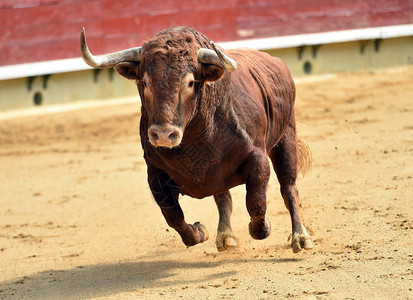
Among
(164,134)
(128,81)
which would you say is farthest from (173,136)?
(128,81)

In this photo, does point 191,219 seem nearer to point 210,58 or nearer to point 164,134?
point 210,58

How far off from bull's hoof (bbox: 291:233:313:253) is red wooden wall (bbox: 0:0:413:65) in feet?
19.9

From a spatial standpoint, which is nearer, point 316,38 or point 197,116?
point 197,116

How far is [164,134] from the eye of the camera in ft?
10.9

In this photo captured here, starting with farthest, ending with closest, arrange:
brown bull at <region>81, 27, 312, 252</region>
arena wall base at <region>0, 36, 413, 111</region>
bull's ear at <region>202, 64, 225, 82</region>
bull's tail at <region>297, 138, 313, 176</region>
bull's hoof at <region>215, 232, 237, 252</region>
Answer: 1. arena wall base at <region>0, 36, 413, 111</region>
2. bull's tail at <region>297, 138, 313, 176</region>
3. bull's hoof at <region>215, 232, 237, 252</region>
4. bull's ear at <region>202, 64, 225, 82</region>
5. brown bull at <region>81, 27, 312, 252</region>

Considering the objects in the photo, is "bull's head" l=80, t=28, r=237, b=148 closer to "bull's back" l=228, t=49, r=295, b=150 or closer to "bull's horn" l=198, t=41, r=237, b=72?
"bull's horn" l=198, t=41, r=237, b=72

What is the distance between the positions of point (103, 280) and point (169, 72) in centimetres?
133

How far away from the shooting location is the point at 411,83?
9578mm

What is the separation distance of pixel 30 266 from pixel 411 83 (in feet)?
20.1

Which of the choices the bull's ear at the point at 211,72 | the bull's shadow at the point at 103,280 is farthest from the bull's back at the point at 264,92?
the bull's shadow at the point at 103,280

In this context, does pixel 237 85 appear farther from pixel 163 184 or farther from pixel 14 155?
pixel 14 155

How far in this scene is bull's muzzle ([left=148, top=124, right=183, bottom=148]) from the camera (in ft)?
11.0

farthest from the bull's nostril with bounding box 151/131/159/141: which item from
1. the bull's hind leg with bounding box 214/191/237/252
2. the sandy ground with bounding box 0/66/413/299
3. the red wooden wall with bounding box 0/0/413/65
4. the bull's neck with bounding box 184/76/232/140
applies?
the red wooden wall with bounding box 0/0/413/65

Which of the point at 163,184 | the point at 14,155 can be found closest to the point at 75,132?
the point at 14,155
